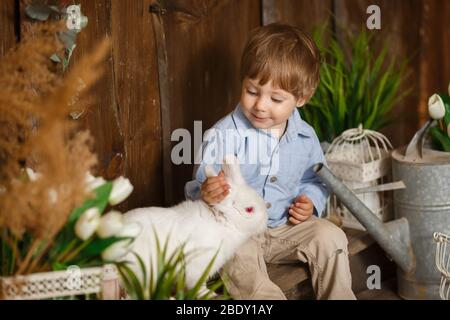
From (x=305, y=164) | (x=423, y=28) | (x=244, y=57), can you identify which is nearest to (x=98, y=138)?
(x=244, y=57)

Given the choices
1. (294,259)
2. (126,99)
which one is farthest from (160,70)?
(294,259)

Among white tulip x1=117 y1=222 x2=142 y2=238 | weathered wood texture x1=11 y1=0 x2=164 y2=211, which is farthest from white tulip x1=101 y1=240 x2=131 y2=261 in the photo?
weathered wood texture x1=11 y1=0 x2=164 y2=211

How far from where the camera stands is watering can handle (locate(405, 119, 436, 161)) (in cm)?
247

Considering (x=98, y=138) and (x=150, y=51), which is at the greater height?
(x=150, y=51)

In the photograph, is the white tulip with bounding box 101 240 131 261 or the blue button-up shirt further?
the blue button-up shirt

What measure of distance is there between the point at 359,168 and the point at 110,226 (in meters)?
1.25

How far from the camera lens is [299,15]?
289cm

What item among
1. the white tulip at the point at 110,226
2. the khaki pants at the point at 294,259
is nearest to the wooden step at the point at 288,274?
the khaki pants at the point at 294,259

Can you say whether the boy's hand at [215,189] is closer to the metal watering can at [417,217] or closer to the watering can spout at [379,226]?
the watering can spout at [379,226]

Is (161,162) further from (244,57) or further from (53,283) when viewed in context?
(53,283)

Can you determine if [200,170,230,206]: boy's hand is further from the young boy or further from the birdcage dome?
the birdcage dome

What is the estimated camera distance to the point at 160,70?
239cm

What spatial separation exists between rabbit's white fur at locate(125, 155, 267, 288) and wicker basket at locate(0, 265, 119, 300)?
0.29 metres
